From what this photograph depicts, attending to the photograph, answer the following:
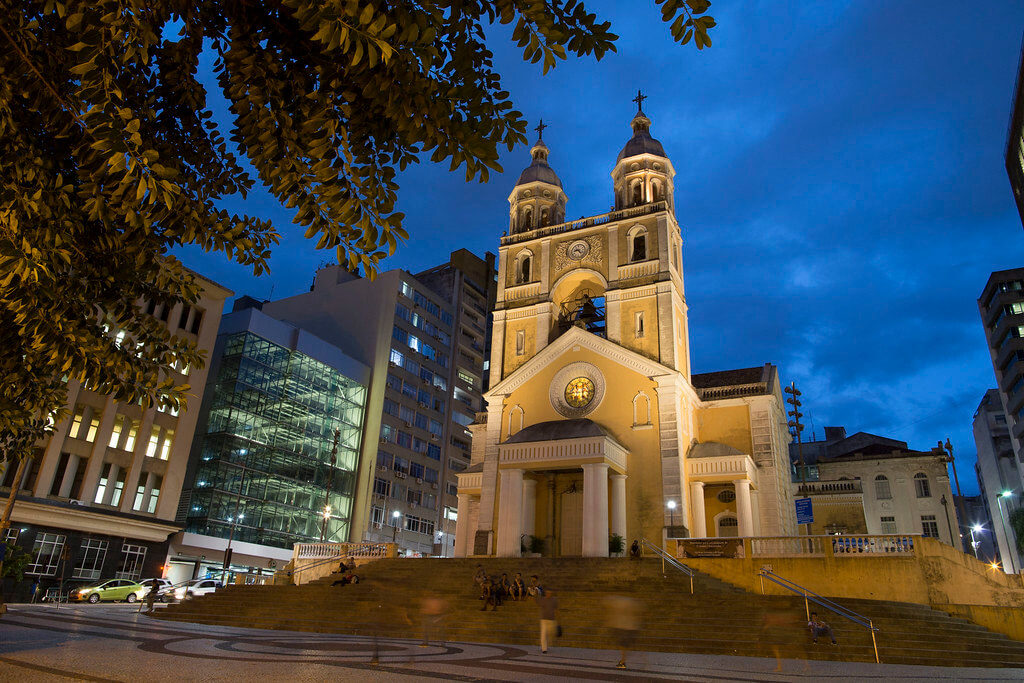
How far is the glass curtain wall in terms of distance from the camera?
43312mm

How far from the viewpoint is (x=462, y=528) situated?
3284 cm

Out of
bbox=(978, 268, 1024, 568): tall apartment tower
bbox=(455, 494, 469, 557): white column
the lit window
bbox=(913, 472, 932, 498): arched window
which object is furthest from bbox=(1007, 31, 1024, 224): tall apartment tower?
the lit window

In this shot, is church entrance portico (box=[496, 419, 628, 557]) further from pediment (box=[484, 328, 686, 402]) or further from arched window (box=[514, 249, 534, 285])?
arched window (box=[514, 249, 534, 285])

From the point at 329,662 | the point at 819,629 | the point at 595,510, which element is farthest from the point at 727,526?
the point at 329,662

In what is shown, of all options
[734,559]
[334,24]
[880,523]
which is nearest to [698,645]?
[734,559]

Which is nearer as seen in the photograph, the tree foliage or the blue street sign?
the tree foliage

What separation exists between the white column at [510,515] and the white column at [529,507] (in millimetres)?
640

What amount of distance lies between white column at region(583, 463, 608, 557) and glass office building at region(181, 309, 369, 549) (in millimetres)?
19512

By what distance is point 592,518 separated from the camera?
25984mm

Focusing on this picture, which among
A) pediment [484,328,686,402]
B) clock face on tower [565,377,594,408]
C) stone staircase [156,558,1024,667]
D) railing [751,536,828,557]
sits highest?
pediment [484,328,686,402]

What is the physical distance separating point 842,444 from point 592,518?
45874 mm

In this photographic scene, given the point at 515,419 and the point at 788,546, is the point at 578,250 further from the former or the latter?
the point at 788,546

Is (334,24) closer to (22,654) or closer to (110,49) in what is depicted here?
(110,49)

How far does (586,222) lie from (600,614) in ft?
77.6
